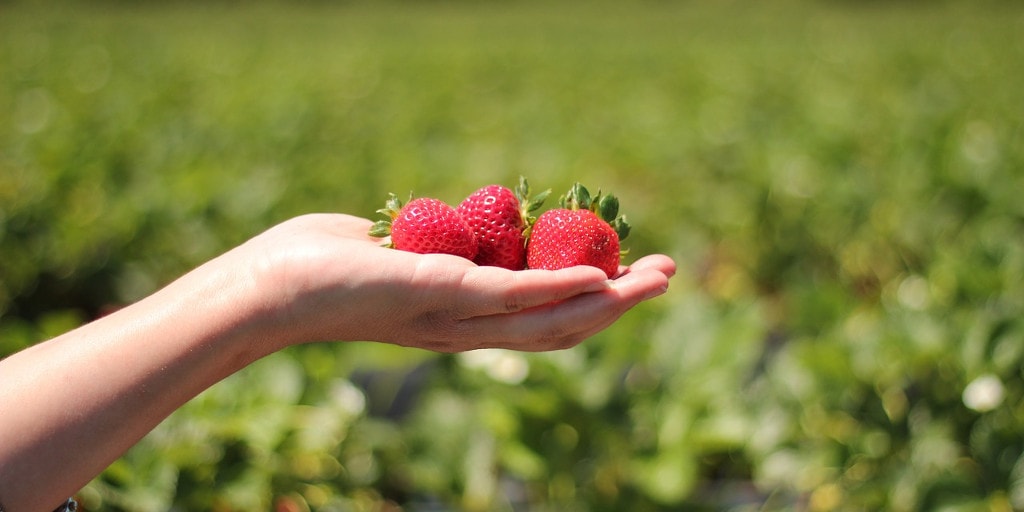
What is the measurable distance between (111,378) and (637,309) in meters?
1.75

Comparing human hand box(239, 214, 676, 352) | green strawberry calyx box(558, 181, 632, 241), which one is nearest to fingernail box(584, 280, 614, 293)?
human hand box(239, 214, 676, 352)

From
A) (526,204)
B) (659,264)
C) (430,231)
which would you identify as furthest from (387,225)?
(659,264)

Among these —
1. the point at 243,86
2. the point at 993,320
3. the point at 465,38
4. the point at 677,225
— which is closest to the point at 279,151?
the point at 677,225

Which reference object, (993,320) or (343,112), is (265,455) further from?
(343,112)

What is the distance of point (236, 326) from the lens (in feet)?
4.35

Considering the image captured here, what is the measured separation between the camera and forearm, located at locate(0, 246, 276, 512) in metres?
1.25

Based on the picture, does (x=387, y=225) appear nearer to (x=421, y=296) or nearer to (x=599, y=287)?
(x=421, y=296)

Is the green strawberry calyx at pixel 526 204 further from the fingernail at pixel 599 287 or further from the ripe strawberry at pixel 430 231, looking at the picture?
the fingernail at pixel 599 287

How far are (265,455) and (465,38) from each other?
580 inches

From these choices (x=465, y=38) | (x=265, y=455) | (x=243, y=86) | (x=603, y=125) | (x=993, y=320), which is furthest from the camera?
(x=465, y=38)

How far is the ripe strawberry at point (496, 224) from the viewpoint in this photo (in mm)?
1642

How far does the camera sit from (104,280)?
334cm

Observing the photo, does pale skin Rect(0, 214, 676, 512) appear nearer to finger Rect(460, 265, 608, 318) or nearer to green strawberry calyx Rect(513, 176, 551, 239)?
finger Rect(460, 265, 608, 318)

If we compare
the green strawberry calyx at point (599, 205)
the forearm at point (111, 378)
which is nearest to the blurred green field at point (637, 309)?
the forearm at point (111, 378)
